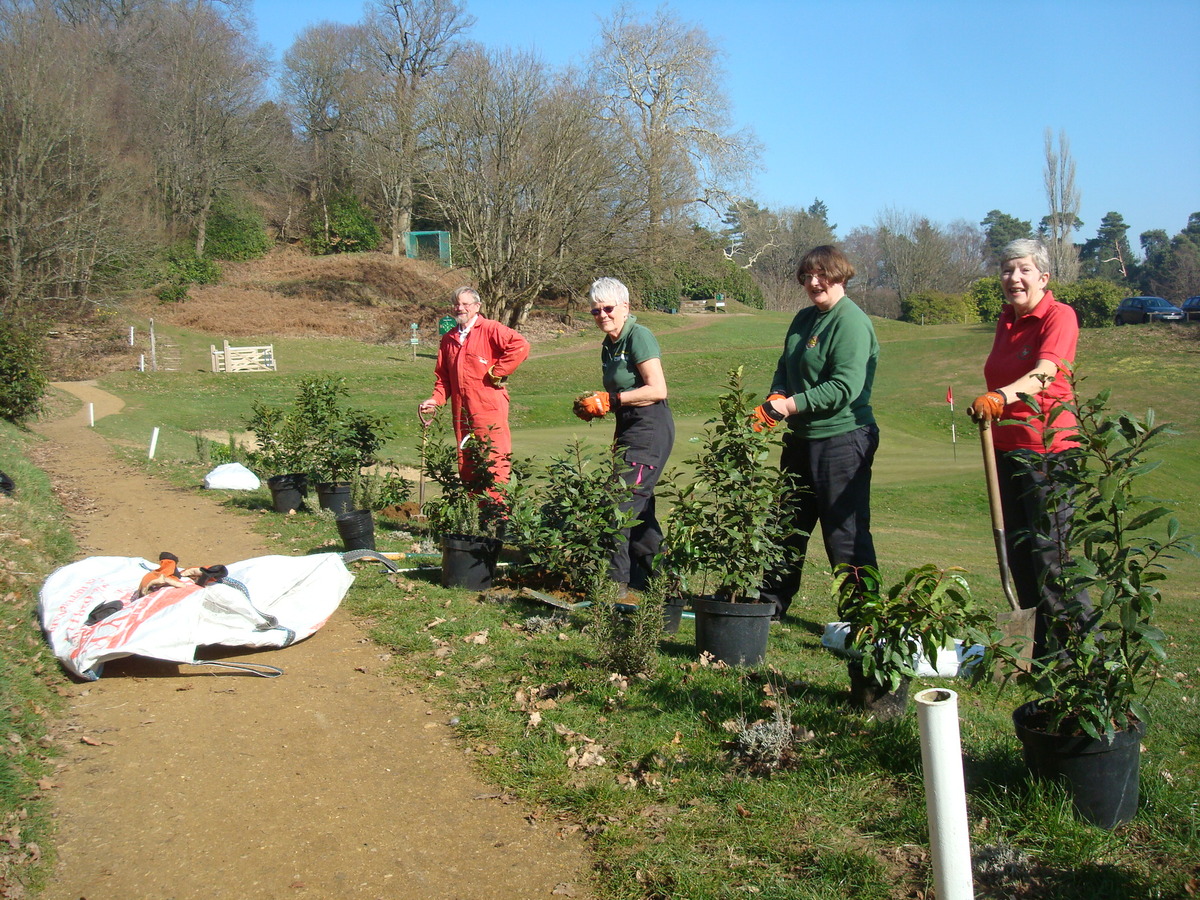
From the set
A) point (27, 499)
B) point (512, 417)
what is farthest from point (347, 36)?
point (27, 499)

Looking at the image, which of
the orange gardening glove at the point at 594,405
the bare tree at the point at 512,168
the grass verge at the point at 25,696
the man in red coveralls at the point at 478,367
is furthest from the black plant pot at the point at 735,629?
the bare tree at the point at 512,168

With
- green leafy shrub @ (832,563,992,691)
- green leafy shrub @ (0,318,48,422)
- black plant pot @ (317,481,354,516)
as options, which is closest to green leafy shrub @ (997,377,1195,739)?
green leafy shrub @ (832,563,992,691)

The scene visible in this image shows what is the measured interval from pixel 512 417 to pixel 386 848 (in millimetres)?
23363

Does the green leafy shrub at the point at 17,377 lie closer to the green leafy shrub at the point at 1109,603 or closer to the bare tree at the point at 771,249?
the green leafy shrub at the point at 1109,603

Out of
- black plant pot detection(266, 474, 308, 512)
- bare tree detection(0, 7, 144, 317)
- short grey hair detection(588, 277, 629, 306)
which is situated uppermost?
bare tree detection(0, 7, 144, 317)

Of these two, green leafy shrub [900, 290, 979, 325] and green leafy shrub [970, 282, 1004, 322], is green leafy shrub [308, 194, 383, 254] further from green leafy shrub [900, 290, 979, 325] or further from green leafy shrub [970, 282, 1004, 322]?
green leafy shrub [970, 282, 1004, 322]

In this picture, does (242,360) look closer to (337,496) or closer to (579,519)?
(337,496)

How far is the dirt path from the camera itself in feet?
9.68

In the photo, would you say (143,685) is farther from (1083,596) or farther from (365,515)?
(1083,596)

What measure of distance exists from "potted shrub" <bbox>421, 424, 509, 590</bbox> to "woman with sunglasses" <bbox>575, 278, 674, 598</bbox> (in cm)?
89

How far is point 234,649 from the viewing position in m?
4.99

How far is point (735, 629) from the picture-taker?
4422mm

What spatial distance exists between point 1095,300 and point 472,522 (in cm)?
4600

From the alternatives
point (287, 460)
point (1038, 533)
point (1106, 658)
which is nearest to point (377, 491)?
point (287, 460)
